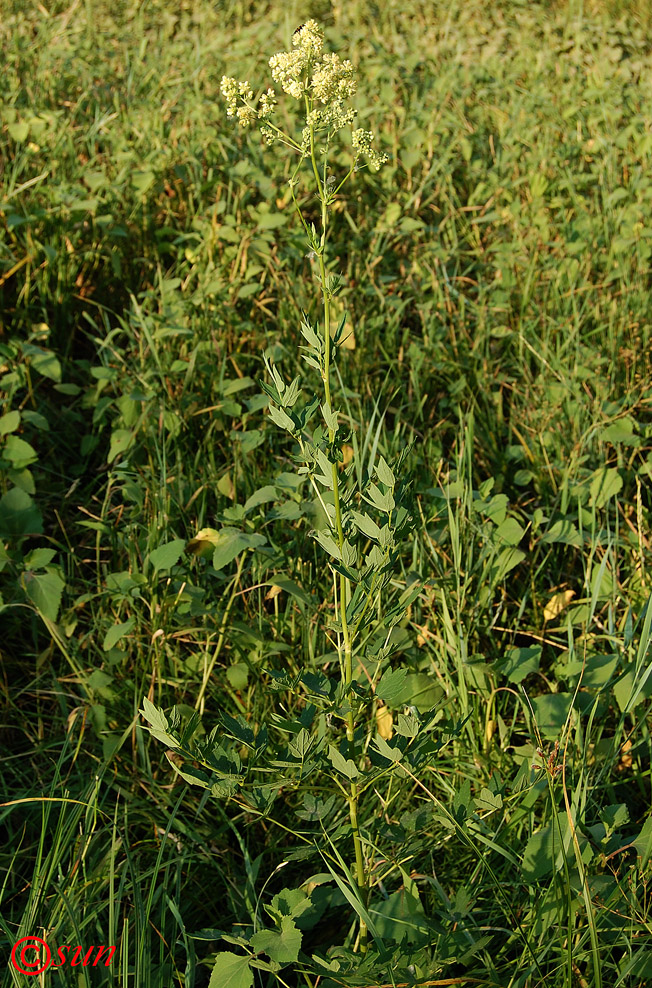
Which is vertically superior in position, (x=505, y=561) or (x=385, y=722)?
(x=505, y=561)

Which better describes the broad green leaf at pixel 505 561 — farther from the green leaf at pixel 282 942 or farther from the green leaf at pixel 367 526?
the green leaf at pixel 282 942

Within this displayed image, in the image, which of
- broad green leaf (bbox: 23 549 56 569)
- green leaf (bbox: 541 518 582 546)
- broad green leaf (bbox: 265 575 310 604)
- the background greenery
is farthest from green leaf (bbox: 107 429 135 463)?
green leaf (bbox: 541 518 582 546)

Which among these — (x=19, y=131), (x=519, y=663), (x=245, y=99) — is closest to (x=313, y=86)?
(x=245, y=99)

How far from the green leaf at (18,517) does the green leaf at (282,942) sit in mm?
1047

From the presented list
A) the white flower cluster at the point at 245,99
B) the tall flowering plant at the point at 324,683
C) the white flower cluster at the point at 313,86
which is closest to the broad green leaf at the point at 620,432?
the tall flowering plant at the point at 324,683

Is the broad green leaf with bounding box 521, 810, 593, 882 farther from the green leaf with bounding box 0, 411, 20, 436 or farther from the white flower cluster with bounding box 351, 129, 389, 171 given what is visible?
the green leaf with bounding box 0, 411, 20, 436

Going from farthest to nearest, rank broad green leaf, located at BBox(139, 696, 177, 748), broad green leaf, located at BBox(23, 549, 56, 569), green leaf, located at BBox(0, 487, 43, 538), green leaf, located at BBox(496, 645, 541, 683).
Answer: green leaf, located at BBox(0, 487, 43, 538) → broad green leaf, located at BBox(23, 549, 56, 569) → green leaf, located at BBox(496, 645, 541, 683) → broad green leaf, located at BBox(139, 696, 177, 748)

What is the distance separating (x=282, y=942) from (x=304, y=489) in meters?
1.09

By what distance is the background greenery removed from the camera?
53.5 inches

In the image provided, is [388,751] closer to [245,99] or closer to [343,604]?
[343,604]

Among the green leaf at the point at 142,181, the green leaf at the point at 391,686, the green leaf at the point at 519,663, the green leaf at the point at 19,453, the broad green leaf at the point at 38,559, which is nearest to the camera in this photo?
the green leaf at the point at 391,686

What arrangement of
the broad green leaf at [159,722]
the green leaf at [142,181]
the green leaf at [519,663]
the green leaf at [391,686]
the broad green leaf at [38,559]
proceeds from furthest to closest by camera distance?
the green leaf at [142,181], the broad green leaf at [38,559], the green leaf at [519,663], the green leaf at [391,686], the broad green leaf at [159,722]

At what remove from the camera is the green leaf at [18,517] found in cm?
187

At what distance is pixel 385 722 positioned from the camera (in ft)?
5.39
